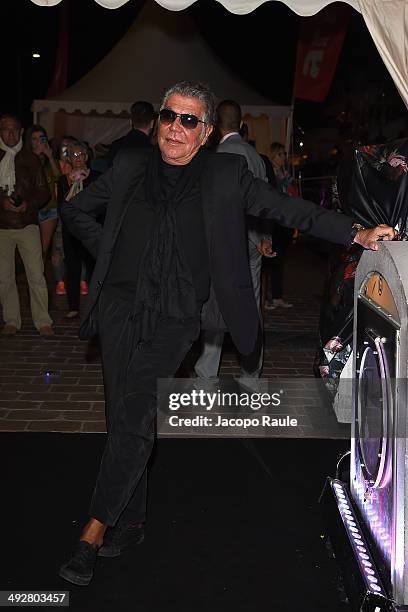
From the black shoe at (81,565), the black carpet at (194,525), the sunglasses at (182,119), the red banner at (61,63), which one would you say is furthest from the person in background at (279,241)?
the red banner at (61,63)

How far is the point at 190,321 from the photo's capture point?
12.4 feet

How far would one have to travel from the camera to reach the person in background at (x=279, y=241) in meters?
9.98

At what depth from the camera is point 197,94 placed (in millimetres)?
3664

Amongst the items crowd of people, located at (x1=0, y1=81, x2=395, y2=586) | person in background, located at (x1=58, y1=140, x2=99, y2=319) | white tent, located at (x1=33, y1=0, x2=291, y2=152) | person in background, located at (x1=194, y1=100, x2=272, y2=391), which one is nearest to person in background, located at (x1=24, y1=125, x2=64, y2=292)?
person in background, located at (x1=58, y1=140, x2=99, y2=319)

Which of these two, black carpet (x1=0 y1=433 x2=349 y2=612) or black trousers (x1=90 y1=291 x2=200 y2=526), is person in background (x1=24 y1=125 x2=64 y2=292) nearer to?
black carpet (x1=0 y1=433 x2=349 y2=612)

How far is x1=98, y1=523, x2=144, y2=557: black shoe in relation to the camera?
12.3 feet

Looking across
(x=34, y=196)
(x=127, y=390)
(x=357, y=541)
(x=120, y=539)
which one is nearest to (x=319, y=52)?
(x=34, y=196)

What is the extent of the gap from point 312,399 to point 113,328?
3130 millimetres

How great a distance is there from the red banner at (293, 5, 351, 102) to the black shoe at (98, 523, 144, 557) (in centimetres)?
901

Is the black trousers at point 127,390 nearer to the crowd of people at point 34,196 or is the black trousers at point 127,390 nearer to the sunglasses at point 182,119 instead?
the sunglasses at point 182,119

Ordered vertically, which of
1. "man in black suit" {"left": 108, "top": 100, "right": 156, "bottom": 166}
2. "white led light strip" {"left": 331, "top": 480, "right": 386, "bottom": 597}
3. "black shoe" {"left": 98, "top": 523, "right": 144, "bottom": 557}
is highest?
"man in black suit" {"left": 108, "top": 100, "right": 156, "bottom": 166}

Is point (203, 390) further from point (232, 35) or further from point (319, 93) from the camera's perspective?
point (232, 35)

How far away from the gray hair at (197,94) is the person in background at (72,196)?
15.6ft

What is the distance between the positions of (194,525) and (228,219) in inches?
61.7
